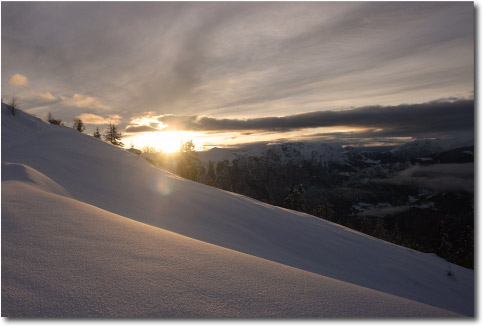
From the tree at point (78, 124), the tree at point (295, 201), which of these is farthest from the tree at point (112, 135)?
the tree at point (295, 201)

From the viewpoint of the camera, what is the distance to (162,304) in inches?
89.5

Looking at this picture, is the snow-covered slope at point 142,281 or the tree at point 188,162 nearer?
the snow-covered slope at point 142,281

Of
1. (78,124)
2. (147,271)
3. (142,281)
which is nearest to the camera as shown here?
(142,281)

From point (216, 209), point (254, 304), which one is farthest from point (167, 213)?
point (254, 304)

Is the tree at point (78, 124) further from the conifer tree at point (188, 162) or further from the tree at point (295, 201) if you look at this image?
the tree at point (295, 201)

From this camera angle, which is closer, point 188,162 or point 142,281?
point 142,281

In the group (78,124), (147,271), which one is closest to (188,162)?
(78,124)

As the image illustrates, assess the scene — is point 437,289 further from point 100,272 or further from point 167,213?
point 100,272

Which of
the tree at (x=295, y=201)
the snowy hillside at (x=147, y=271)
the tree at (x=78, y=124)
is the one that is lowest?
the tree at (x=295, y=201)

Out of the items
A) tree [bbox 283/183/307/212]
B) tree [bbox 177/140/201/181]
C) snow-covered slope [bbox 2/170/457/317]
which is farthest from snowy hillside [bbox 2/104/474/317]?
tree [bbox 177/140/201/181]

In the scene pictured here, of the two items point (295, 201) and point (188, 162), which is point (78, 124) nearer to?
point (188, 162)

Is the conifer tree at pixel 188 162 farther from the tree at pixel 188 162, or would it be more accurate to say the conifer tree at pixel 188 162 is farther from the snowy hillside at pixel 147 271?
the snowy hillside at pixel 147 271

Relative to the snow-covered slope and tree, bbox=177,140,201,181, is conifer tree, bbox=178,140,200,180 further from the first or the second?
the snow-covered slope

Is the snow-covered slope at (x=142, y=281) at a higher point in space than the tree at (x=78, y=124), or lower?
lower
